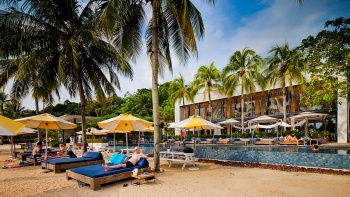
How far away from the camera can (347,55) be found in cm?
736

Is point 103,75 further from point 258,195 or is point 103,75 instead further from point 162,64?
point 258,195

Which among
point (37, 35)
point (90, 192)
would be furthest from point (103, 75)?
point (90, 192)

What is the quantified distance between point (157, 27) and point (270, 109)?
78.1ft

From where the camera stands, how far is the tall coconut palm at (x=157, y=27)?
27.3ft

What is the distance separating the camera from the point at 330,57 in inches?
308

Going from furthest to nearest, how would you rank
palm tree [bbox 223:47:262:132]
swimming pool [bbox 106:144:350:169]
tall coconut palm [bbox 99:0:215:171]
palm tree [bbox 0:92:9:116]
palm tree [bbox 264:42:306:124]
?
palm tree [bbox 0:92:9:116] → palm tree [bbox 223:47:262:132] → palm tree [bbox 264:42:306:124] → swimming pool [bbox 106:144:350:169] → tall coconut palm [bbox 99:0:215:171]

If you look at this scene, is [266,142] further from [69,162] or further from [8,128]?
[8,128]

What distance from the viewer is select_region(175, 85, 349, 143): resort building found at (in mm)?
21764

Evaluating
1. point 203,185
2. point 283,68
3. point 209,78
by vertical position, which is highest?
point 283,68

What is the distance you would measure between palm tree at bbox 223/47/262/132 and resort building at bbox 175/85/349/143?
3487 millimetres

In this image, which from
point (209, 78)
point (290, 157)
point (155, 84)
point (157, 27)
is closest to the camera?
point (155, 84)

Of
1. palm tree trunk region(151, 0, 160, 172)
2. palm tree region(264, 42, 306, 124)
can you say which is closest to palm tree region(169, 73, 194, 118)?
palm tree region(264, 42, 306, 124)

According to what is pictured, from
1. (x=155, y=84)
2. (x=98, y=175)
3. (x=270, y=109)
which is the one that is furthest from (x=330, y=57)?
(x=270, y=109)

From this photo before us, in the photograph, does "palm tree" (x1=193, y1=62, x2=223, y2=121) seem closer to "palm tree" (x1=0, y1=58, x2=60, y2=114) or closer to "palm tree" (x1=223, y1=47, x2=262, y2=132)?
"palm tree" (x1=223, y1=47, x2=262, y2=132)
